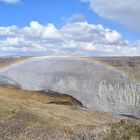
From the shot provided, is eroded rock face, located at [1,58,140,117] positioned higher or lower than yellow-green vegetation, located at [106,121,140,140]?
lower

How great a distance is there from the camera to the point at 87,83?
436 feet

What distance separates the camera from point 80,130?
19.0 m

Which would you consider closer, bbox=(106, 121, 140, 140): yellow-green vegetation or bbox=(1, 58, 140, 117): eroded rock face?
bbox=(106, 121, 140, 140): yellow-green vegetation

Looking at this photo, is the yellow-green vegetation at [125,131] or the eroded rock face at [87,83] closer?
the yellow-green vegetation at [125,131]

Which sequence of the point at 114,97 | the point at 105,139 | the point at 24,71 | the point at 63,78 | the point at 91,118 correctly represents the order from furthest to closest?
the point at 63,78 → the point at 114,97 → the point at 24,71 → the point at 91,118 → the point at 105,139

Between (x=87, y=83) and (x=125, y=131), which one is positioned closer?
(x=125, y=131)

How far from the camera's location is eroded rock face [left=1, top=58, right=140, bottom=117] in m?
120

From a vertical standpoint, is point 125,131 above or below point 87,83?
above

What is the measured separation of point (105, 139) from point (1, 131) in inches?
180

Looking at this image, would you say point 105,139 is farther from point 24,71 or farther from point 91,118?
point 24,71

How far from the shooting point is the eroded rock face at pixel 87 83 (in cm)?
11962

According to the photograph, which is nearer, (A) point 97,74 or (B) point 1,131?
(B) point 1,131

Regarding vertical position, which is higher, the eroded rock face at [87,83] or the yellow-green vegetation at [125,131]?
the yellow-green vegetation at [125,131]

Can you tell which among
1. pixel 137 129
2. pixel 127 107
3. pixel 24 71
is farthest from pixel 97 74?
pixel 137 129
